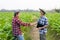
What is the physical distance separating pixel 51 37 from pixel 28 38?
194cm

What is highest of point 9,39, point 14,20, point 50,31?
point 14,20

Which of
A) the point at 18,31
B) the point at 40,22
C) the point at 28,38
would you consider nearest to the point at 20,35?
the point at 18,31

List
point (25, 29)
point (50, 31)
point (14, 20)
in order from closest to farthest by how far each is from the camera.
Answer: point (14, 20) < point (25, 29) < point (50, 31)

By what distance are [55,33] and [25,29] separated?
1.81m

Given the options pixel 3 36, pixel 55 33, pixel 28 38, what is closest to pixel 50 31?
pixel 55 33

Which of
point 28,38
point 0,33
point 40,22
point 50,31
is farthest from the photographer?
point 50,31

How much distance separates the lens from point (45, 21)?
10719 mm

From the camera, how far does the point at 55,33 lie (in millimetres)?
16109

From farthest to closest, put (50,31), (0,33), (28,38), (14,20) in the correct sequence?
(50,31)
(28,38)
(14,20)
(0,33)

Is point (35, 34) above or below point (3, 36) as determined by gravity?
below

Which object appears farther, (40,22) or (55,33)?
(55,33)

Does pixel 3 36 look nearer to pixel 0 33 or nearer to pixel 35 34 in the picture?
pixel 0 33

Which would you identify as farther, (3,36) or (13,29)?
(13,29)

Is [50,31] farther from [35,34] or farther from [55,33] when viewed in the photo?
[35,34]
